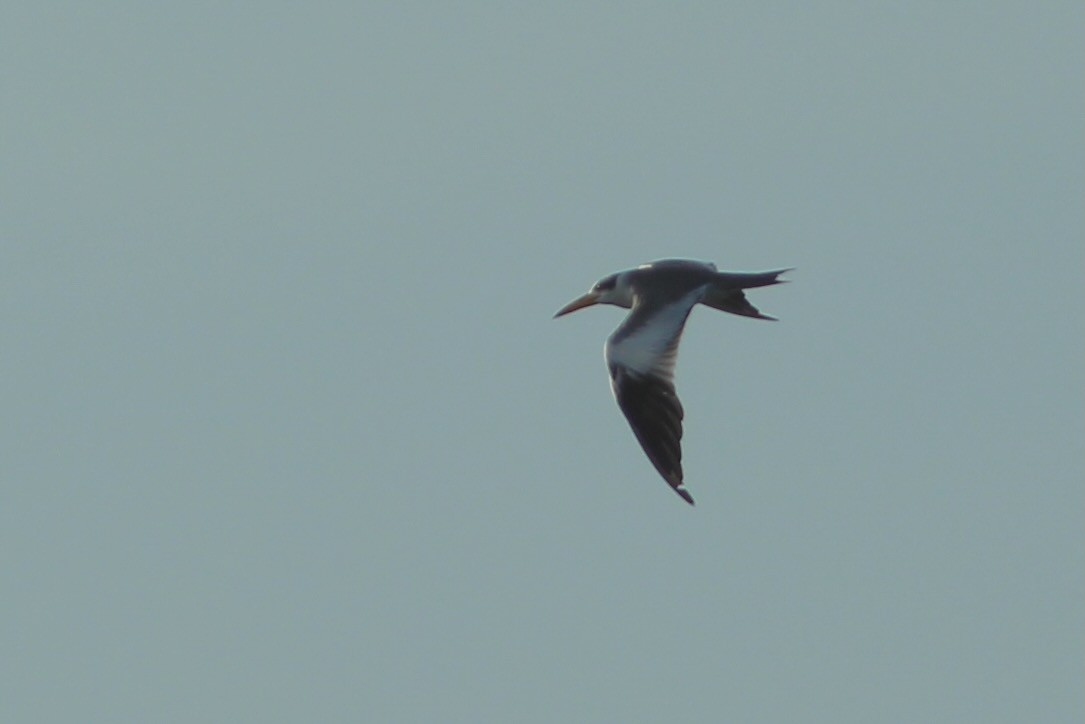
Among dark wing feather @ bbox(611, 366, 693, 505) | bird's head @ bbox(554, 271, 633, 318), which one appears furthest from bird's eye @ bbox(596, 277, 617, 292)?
dark wing feather @ bbox(611, 366, 693, 505)

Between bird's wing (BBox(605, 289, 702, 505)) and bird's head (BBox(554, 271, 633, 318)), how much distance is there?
2.76 meters

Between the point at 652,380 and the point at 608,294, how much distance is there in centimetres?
608

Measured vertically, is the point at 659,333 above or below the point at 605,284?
below

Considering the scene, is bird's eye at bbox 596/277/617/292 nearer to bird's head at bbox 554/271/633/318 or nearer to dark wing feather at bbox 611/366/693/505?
bird's head at bbox 554/271/633/318

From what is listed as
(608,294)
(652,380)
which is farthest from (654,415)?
(608,294)

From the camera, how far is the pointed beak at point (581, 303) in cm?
6162

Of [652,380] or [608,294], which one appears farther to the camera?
[608,294]

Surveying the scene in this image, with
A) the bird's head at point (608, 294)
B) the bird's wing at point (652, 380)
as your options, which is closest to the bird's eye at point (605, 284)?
the bird's head at point (608, 294)

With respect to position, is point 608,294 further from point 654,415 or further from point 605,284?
point 654,415

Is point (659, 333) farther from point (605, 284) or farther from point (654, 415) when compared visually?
point (605, 284)

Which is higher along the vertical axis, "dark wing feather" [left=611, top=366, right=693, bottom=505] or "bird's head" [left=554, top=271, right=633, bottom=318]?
"bird's head" [left=554, top=271, right=633, bottom=318]

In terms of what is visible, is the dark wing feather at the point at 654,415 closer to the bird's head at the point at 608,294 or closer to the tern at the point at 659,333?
the tern at the point at 659,333

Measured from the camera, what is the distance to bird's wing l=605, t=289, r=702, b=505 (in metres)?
54.1

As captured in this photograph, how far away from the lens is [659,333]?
183 feet
